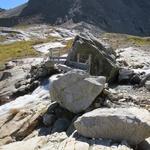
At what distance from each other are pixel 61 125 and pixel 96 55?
1787 cm

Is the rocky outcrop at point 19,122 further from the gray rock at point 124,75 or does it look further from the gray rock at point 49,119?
the gray rock at point 124,75

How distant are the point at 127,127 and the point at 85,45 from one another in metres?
23.8

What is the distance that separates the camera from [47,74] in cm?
4562

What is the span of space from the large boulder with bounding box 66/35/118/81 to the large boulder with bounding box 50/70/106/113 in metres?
14.4

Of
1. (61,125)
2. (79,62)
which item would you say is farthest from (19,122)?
(79,62)

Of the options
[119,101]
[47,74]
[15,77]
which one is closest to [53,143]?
[119,101]

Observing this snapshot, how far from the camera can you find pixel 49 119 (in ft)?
101

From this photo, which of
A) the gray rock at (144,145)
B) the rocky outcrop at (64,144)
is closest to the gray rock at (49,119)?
the rocky outcrop at (64,144)

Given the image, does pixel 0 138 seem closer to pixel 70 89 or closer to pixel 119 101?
pixel 70 89

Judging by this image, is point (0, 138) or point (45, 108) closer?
point (0, 138)

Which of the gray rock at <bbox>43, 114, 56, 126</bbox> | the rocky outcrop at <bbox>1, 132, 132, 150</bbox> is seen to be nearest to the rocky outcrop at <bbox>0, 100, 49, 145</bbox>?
the gray rock at <bbox>43, 114, 56, 126</bbox>

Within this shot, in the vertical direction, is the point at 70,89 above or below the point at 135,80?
above

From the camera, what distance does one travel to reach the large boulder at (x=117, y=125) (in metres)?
24.4

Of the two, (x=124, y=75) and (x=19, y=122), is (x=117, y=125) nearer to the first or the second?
(x=19, y=122)
